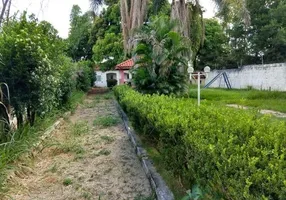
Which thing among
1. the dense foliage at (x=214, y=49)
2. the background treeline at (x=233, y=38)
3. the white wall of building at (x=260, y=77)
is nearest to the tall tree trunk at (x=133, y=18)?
the background treeline at (x=233, y=38)

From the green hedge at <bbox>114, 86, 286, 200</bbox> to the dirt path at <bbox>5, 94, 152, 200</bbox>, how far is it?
0.89 metres

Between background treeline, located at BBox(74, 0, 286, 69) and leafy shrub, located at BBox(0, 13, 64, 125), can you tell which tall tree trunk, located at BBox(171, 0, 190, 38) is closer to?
background treeline, located at BBox(74, 0, 286, 69)

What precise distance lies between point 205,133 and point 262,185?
112 centimetres

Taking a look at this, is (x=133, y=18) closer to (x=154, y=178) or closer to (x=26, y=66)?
(x=26, y=66)

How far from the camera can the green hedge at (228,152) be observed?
1.72 m

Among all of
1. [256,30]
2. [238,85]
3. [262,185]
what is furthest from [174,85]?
[256,30]

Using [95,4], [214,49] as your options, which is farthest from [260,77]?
[214,49]

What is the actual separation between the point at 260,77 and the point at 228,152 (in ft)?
59.3

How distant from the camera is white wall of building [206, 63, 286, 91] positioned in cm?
1648

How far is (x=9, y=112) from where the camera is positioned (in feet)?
19.0

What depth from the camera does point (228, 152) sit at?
211 centimetres

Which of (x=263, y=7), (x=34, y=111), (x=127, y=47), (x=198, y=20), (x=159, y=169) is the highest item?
(x=263, y=7)

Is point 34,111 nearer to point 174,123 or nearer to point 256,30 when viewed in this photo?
point 174,123

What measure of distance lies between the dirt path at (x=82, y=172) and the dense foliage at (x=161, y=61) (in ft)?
10.1
